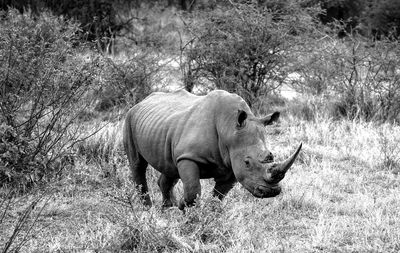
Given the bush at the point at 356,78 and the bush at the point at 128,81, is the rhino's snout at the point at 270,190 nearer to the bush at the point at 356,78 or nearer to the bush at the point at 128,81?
the bush at the point at 128,81

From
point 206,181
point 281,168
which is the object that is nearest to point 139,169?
point 206,181

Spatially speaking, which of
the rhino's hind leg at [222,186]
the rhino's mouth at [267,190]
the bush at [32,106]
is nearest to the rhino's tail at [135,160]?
the bush at [32,106]

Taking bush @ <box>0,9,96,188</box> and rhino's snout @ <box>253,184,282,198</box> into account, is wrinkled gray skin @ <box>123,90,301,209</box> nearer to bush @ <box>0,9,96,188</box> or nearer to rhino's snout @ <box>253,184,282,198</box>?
rhino's snout @ <box>253,184,282,198</box>

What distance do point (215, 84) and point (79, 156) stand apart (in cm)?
399

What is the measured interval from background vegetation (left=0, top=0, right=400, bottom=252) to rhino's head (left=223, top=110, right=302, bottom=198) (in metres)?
0.33

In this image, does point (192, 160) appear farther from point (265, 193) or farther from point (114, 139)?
point (114, 139)

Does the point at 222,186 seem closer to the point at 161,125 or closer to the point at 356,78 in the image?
the point at 161,125

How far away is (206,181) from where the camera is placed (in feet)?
24.3

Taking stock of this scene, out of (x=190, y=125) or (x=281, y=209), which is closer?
(x=190, y=125)

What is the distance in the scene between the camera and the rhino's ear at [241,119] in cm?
529

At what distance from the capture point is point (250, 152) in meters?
5.27

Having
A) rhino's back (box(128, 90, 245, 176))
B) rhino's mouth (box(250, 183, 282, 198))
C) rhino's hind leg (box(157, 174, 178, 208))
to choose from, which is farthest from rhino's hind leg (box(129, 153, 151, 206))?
rhino's mouth (box(250, 183, 282, 198))

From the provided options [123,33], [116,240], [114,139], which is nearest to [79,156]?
[114,139]

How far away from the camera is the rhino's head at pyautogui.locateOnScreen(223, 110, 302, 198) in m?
5.09
